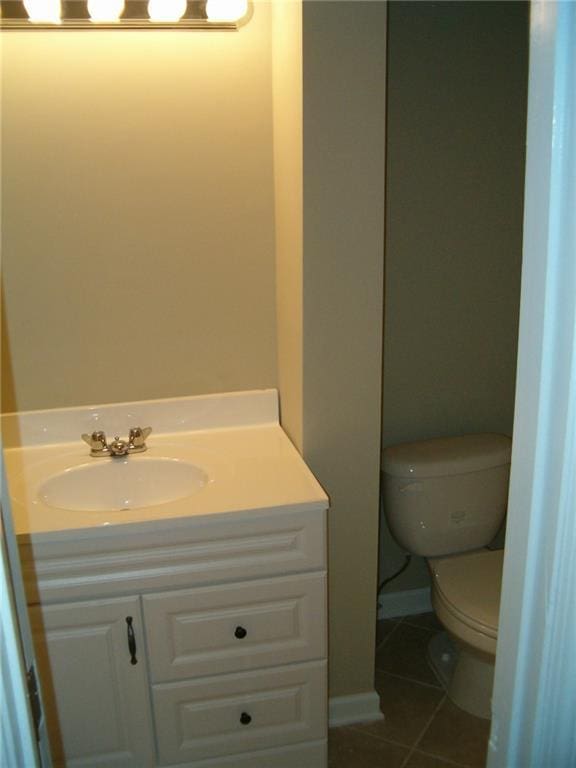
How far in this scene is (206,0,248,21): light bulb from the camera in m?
1.61

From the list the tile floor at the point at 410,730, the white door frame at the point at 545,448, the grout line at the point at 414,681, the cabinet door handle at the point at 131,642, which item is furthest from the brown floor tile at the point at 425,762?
the white door frame at the point at 545,448

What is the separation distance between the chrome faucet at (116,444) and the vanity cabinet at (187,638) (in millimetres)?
401

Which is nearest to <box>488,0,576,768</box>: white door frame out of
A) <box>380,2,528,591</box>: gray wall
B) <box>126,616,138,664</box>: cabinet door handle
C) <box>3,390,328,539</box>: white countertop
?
<box>3,390,328,539</box>: white countertop

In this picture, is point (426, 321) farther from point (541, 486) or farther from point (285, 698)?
point (541, 486)

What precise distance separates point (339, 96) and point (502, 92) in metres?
0.74

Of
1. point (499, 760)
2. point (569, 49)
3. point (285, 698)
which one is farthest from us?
point (285, 698)

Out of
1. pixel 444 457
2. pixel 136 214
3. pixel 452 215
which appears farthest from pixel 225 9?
pixel 444 457

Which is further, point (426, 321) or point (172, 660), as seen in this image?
point (426, 321)

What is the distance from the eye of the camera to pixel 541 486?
615 millimetres

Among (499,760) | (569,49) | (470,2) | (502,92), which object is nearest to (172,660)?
(499,760)

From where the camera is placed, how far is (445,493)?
1.99 metres

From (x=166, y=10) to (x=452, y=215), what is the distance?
0.97 metres

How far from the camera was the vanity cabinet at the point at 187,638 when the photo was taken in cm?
141

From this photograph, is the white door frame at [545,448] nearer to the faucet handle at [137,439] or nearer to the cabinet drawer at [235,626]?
the cabinet drawer at [235,626]
